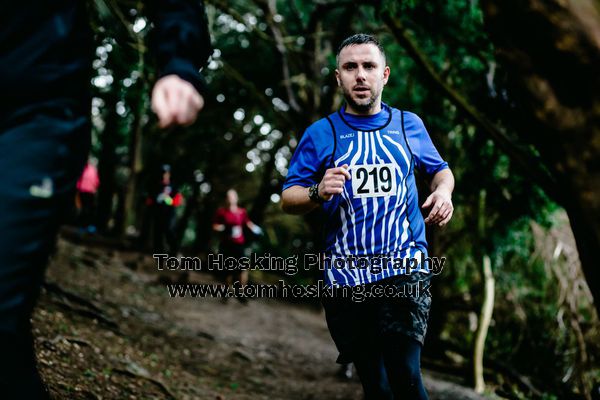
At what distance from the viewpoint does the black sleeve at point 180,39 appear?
58.7 inches

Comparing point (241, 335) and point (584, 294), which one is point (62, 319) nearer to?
point (241, 335)

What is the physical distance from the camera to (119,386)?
446cm

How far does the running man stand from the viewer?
257 centimetres

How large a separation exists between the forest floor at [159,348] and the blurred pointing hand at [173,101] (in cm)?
280

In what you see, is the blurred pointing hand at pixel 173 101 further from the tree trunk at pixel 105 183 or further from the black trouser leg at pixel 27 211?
the tree trunk at pixel 105 183

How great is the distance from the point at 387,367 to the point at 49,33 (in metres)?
2.03

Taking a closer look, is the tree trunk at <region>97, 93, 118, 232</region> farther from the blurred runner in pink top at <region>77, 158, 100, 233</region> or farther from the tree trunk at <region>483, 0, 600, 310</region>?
the tree trunk at <region>483, 0, 600, 310</region>

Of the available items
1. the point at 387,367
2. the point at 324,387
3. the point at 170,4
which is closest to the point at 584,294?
the point at 324,387

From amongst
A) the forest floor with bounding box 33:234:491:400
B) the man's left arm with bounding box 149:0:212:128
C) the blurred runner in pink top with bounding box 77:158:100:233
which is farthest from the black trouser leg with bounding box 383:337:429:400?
the blurred runner in pink top with bounding box 77:158:100:233

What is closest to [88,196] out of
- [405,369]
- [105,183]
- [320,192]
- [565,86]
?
[105,183]

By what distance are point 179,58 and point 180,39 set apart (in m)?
0.06

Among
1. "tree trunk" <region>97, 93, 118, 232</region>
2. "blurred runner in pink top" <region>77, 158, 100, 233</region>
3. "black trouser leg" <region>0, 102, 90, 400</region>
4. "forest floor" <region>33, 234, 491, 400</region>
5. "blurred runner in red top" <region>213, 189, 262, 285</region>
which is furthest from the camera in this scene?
"tree trunk" <region>97, 93, 118, 232</region>

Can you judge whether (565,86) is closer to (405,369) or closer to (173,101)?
(173,101)

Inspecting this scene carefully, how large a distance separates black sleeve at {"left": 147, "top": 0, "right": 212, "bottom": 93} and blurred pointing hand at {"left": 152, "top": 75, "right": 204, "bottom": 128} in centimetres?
3
